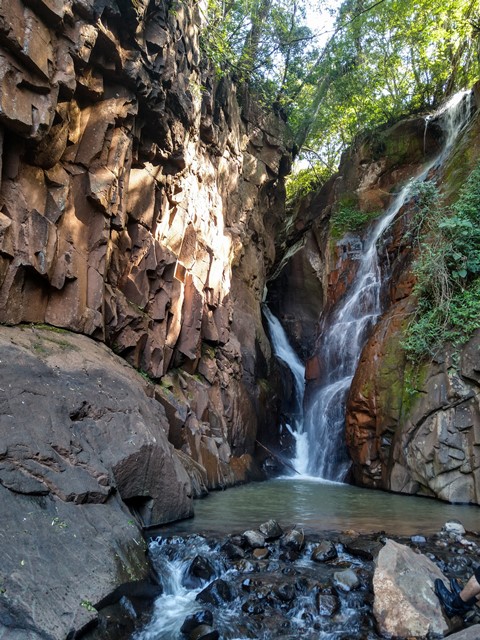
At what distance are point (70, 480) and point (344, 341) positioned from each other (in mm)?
13621

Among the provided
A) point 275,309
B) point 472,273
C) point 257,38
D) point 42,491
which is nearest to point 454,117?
point 257,38

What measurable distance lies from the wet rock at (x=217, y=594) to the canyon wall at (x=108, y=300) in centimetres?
81

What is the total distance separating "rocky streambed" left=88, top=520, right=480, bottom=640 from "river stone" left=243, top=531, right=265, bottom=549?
1 centimetres

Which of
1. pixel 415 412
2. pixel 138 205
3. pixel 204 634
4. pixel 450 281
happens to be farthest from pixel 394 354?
pixel 204 634

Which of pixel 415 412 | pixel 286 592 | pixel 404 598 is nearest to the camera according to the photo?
pixel 404 598

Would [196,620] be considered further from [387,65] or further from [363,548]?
[387,65]

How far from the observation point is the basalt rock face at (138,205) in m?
8.72

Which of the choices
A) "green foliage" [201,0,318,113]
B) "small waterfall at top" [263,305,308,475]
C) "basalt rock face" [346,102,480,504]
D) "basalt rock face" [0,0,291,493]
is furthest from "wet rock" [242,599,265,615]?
"green foliage" [201,0,318,113]

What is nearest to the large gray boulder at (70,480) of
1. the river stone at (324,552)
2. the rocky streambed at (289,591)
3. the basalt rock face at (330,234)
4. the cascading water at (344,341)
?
the rocky streambed at (289,591)

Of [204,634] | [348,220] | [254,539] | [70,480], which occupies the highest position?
[348,220]

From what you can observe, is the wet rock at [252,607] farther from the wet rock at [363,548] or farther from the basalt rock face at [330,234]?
the basalt rock face at [330,234]

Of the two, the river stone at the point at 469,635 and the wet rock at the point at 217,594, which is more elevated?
the river stone at the point at 469,635

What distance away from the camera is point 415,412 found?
12.6 meters

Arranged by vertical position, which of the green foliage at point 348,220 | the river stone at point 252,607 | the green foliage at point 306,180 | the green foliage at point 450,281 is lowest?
the river stone at point 252,607
